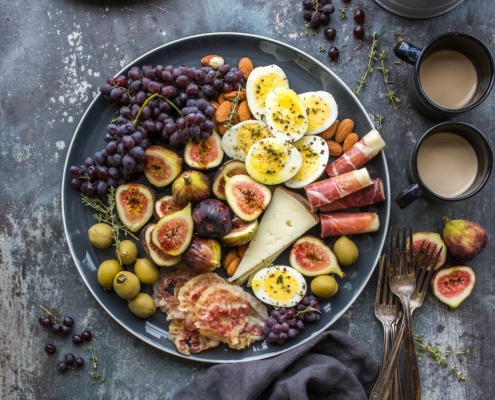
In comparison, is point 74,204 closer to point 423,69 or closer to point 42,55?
point 42,55

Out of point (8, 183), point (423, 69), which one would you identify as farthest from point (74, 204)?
point (423, 69)

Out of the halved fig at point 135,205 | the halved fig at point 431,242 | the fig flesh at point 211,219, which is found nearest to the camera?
the fig flesh at point 211,219

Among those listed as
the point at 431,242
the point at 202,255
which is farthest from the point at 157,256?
the point at 431,242

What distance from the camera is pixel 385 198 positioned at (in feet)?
8.11

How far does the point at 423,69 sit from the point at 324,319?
118 centimetres

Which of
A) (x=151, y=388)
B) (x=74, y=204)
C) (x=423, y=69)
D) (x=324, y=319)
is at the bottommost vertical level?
(x=151, y=388)

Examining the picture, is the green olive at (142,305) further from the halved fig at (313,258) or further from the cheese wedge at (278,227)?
the halved fig at (313,258)

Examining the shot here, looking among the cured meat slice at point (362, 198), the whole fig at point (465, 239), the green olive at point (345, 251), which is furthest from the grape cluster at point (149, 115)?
the whole fig at point (465, 239)

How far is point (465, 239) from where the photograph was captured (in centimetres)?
247

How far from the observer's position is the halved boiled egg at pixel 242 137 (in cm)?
244

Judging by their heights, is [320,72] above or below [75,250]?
above

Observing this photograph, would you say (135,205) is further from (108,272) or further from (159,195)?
(108,272)

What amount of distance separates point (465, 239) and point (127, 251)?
58.2 inches

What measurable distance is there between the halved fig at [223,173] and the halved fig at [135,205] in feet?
0.93
